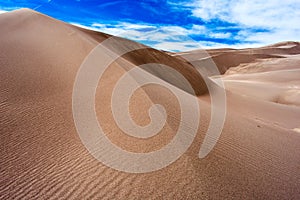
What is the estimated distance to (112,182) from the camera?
8.96ft

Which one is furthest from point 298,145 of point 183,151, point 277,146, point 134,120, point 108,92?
point 108,92

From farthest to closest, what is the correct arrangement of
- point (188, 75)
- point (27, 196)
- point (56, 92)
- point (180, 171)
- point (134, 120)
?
point (188, 75) → point (56, 92) → point (134, 120) → point (180, 171) → point (27, 196)

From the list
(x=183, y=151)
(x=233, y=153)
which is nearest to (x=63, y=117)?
(x=183, y=151)

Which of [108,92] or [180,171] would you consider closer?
[180,171]

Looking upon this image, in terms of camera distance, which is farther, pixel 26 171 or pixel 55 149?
pixel 55 149

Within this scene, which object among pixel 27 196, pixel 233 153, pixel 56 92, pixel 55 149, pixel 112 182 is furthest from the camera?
pixel 56 92

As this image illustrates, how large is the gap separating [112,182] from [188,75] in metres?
11.7

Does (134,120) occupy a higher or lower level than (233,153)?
higher

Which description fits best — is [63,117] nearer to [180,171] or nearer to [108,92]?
[108,92]

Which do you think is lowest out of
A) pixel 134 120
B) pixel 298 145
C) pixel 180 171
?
pixel 298 145

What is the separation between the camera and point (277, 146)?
4801mm

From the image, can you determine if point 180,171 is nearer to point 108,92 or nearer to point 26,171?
point 26,171

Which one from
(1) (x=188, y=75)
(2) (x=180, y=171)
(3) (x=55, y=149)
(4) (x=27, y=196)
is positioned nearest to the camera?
(4) (x=27, y=196)

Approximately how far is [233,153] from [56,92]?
3858 millimetres
